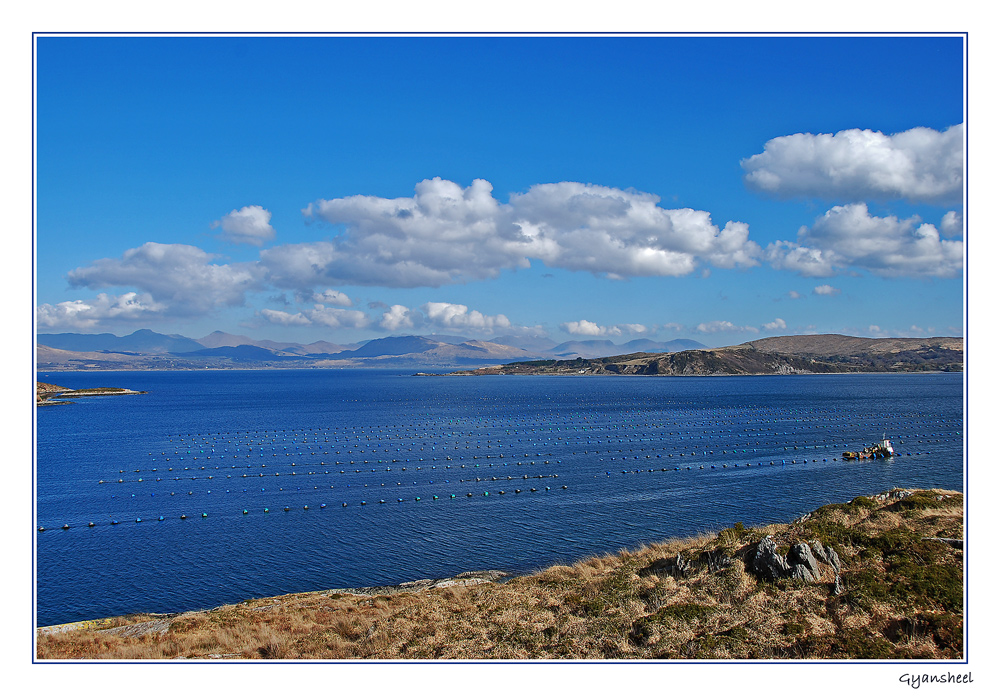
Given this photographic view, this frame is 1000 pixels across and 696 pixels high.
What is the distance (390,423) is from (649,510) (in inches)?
3336

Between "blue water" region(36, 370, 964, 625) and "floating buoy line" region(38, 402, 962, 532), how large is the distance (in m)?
0.46

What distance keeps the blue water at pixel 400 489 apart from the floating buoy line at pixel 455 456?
18.0 inches

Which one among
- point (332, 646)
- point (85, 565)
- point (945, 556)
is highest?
point (945, 556)

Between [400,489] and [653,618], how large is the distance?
160ft

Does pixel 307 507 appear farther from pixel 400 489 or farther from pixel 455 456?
pixel 455 456

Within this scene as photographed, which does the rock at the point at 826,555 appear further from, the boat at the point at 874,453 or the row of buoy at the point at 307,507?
the boat at the point at 874,453

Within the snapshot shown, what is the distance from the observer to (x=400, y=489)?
68.8 m

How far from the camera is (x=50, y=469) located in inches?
3204

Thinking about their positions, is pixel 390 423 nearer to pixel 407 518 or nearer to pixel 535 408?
pixel 535 408

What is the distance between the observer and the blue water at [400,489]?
43.8 metres

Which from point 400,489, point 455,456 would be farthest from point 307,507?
point 455,456

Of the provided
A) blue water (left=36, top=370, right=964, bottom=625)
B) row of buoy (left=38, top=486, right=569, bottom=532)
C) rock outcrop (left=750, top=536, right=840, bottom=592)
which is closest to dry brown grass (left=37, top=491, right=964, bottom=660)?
rock outcrop (left=750, top=536, right=840, bottom=592)

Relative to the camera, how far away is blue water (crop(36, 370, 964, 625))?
4378cm

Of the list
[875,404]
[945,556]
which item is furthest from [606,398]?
[945,556]
